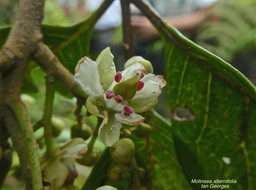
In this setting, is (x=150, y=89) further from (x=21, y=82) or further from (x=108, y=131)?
(x=21, y=82)

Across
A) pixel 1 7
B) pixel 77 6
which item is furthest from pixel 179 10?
pixel 1 7

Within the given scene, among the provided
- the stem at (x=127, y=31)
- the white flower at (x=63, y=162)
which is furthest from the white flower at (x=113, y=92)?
the stem at (x=127, y=31)

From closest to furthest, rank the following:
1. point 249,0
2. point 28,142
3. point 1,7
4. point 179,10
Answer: point 28,142 < point 1,7 < point 249,0 < point 179,10

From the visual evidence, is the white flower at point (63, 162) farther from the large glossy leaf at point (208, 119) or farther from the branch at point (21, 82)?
the large glossy leaf at point (208, 119)

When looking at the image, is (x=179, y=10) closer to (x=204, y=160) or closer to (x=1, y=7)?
(x=1, y=7)

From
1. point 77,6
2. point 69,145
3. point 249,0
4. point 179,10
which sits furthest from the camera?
point 179,10
